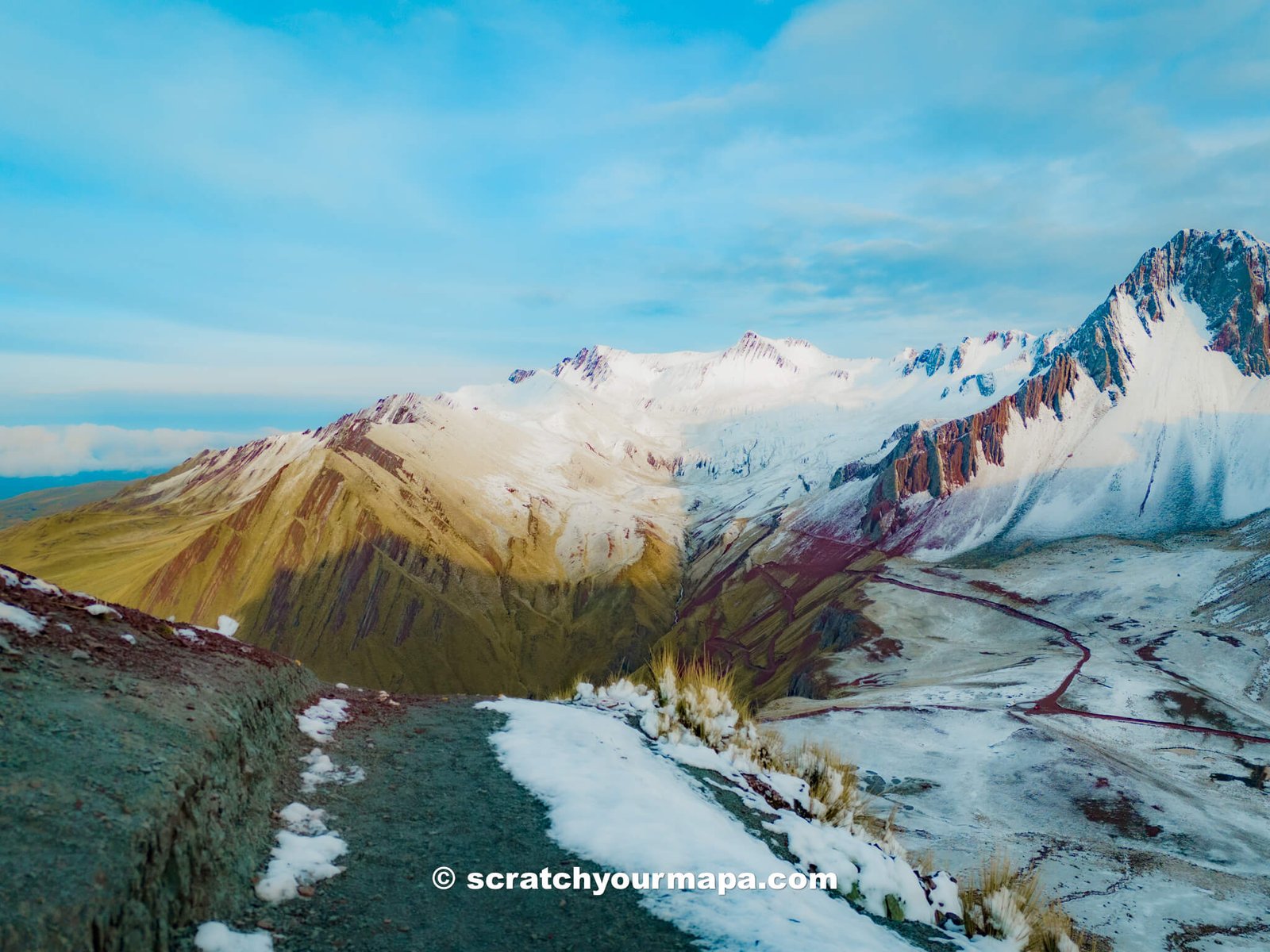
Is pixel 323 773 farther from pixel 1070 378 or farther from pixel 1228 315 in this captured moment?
pixel 1228 315

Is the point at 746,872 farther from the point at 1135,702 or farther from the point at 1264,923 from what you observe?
the point at 1135,702

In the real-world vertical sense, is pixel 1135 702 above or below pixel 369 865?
below

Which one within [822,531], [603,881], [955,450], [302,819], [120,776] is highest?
[955,450]

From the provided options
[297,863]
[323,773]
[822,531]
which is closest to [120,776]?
[297,863]

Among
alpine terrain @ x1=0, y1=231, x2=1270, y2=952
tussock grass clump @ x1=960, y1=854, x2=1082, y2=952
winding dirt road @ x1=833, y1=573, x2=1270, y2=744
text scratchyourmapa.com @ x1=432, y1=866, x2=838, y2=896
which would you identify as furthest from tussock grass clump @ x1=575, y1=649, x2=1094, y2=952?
winding dirt road @ x1=833, y1=573, x2=1270, y2=744

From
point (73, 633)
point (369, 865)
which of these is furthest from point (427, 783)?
point (73, 633)

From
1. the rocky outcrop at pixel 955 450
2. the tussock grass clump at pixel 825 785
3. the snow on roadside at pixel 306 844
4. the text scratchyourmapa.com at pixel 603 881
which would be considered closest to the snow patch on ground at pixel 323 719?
the snow on roadside at pixel 306 844

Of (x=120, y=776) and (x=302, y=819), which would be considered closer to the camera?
(x=120, y=776)
